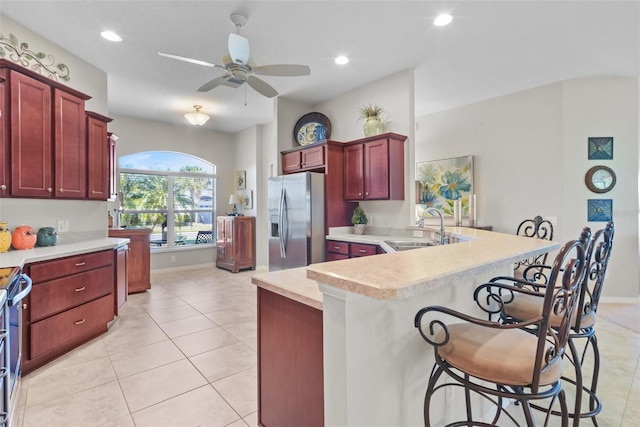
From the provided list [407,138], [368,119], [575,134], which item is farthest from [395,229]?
[575,134]

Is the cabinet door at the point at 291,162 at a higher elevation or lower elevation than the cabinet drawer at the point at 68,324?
higher

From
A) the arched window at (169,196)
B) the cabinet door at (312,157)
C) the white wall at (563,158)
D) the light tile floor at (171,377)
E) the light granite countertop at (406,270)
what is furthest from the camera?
the arched window at (169,196)

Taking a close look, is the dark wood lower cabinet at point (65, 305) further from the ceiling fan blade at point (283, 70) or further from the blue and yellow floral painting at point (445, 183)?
the blue and yellow floral painting at point (445, 183)

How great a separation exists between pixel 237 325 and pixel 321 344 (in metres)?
2.45

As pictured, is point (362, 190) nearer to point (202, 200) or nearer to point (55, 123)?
point (55, 123)

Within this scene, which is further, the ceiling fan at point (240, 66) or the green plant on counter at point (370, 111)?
the green plant on counter at point (370, 111)

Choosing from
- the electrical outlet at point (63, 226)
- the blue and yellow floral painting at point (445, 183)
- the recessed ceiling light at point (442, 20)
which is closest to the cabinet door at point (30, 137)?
the electrical outlet at point (63, 226)

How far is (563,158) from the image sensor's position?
417cm

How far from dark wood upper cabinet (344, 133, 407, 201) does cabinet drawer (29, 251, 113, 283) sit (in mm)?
3010

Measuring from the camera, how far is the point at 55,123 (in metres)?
2.93

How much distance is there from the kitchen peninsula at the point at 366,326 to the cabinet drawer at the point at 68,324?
2102 mm

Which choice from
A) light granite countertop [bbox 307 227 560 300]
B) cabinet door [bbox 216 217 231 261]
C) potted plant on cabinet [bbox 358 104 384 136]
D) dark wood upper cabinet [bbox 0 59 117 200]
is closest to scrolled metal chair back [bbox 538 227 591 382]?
light granite countertop [bbox 307 227 560 300]

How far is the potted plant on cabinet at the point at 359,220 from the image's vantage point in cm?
450

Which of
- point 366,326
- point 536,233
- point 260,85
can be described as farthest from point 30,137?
point 536,233
